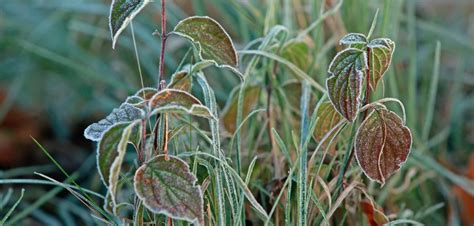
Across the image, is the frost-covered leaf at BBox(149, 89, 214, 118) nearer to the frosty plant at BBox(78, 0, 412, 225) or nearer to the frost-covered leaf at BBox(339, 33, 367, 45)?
the frosty plant at BBox(78, 0, 412, 225)

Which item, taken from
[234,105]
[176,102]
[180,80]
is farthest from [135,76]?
[176,102]

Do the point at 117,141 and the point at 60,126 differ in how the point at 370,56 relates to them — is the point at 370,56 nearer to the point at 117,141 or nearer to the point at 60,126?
the point at 117,141

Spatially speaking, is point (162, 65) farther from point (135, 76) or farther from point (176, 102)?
point (135, 76)

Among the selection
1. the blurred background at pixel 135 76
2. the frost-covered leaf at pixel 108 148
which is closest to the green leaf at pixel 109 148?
the frost-covered leaf at pixel 108 148

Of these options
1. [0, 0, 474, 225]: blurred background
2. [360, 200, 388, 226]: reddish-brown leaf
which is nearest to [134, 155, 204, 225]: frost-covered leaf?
[360, 200, 388, 226]: reddish-brown leaf

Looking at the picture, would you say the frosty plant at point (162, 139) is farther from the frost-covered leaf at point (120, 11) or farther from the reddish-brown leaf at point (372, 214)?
the reddish-brown leaf at point (372, 214)
